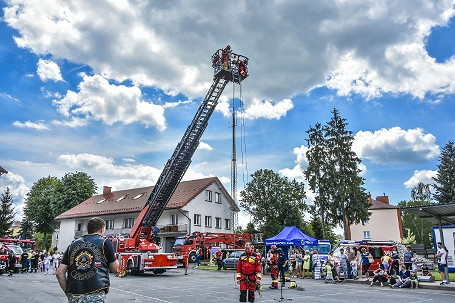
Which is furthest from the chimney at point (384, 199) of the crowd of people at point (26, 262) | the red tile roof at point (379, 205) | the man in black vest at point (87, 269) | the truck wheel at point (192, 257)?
the man in black vest at point (87, 269)

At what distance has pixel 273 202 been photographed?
1580 inches

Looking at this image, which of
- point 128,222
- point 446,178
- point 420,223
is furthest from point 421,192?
point 128,222

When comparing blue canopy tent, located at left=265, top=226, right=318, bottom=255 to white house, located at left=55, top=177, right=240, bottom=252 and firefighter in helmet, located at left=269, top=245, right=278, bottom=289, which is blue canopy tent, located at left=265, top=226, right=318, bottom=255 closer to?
firefighter in helmet, located at left=269, top=245, right=278, bottom=289

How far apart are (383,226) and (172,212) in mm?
32003

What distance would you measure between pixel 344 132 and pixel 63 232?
128 ft

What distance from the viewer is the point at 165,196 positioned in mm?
27594

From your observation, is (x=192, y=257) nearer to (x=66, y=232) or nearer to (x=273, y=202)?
(x=273, y=202)

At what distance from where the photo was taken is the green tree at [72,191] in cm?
5566

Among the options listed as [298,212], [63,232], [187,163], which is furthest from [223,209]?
[63,232]

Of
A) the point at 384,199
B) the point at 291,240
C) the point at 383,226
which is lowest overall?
the point at 291,240

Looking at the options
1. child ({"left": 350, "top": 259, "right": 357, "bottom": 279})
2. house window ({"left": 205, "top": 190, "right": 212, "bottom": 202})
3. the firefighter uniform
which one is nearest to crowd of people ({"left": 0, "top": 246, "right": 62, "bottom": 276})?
the firefighter uniform

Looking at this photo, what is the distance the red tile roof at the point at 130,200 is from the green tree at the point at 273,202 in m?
5.63

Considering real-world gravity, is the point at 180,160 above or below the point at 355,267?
above

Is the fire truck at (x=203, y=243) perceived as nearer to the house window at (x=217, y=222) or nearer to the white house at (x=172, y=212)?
the white house at (x=172, y=212)
